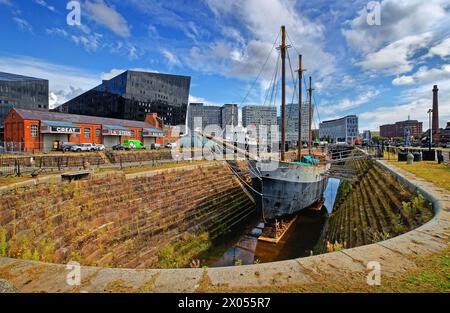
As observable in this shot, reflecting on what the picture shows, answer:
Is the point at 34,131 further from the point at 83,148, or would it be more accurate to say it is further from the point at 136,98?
the point at 136,98

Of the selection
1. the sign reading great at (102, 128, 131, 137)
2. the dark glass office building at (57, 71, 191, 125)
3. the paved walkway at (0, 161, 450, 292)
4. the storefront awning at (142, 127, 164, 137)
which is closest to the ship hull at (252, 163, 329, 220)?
the paved walkway at (0, 161, 450, 292)

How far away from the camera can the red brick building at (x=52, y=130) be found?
30672mm

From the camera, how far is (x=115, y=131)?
4175cm

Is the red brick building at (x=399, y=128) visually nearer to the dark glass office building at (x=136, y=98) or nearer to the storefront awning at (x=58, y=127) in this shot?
the dark glass office building at (x=136, y=98)

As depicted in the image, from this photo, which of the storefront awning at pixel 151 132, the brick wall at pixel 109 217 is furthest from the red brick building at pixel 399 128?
the brick wall at pixel 109 217

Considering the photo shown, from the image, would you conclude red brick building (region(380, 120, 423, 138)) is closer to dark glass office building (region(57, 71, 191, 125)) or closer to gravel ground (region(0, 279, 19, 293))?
dark glass office building (region(57, 71, 191, 125))

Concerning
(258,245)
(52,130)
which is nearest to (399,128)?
(258,245)

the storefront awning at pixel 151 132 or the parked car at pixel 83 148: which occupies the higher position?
the storefront awning at pixel 151 132

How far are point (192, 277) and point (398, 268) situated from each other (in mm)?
3365

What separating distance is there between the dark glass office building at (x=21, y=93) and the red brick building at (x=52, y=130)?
3293 centimetres

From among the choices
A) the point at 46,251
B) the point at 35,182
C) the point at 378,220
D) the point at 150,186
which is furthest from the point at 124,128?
the point at 378,220
